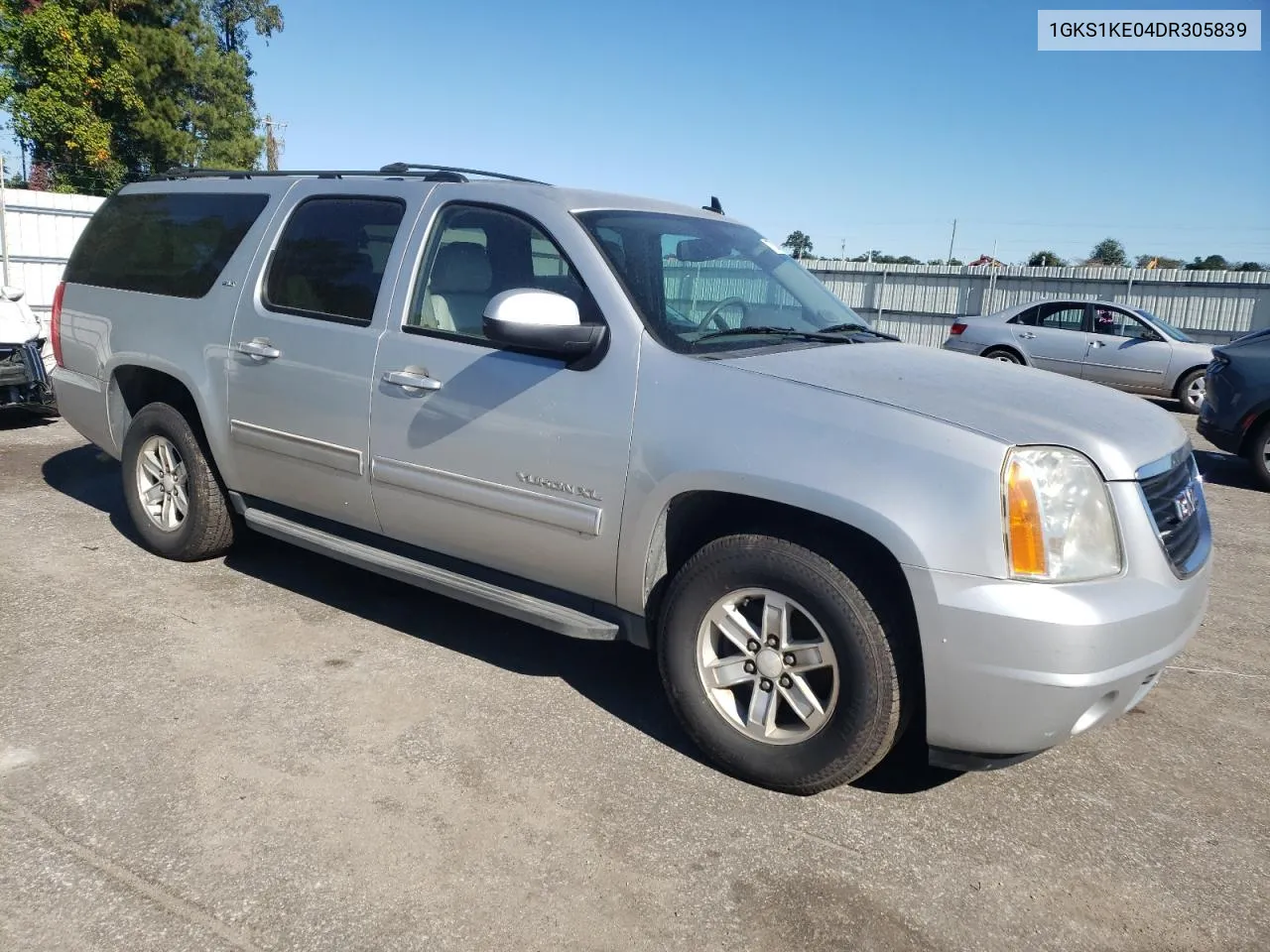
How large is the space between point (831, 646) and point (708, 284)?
160 cm

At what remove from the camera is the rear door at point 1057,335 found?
14438 millimetres

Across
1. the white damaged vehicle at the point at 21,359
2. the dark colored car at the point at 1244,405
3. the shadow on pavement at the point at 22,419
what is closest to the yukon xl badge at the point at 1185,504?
the dark colored car at the point at 1244,405

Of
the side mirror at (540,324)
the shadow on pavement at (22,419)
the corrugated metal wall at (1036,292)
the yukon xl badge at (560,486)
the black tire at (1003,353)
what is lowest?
the shadow on pavement at (22,419)

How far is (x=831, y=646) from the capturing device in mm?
2926

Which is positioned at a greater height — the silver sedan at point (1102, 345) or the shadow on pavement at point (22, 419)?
the silver sedan at point (1102, 345)

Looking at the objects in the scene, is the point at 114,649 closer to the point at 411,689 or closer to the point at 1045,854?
the point at 411,689

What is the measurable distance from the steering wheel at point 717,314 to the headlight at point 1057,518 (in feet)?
4.15

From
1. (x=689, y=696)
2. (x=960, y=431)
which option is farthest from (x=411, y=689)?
(x=960, y=431)

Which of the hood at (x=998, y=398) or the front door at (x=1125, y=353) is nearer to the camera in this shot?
the hood at (x=998, y=398)

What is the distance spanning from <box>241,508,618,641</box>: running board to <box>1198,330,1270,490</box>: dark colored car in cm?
733

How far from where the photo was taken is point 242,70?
41500 millimetres

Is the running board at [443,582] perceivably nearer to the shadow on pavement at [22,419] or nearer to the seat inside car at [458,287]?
the seat inside car at [458,287]

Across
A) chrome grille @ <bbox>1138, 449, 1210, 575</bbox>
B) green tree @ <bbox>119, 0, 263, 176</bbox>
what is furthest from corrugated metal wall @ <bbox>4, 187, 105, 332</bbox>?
green tree @ <bbox>119, 0, 263, 176</bbox>

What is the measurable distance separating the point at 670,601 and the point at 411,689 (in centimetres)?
116
